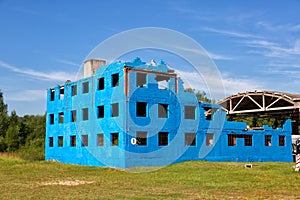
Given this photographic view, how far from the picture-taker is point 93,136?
3200cm

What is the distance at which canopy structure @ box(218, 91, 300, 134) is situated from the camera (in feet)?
115

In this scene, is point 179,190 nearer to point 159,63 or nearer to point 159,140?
point 159,140

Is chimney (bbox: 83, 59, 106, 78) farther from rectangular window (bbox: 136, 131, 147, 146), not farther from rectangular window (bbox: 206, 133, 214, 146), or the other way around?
rectangular window (bbox: 206, 133, 214, 146)

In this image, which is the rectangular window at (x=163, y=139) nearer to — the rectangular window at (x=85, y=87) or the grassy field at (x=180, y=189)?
the rectangular window at (x=85, y=87)

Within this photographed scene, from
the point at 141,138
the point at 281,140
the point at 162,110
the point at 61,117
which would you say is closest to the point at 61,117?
the point at 61,117

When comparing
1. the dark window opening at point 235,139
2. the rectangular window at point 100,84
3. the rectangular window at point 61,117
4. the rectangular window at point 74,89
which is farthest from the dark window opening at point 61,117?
the dark window opening at point 235,139

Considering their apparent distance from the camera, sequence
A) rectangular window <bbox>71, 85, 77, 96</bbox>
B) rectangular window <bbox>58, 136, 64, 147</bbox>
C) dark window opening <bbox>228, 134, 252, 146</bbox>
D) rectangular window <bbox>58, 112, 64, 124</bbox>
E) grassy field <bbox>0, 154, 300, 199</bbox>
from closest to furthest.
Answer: grassy field <bbox>0, 154, 300, 199</bbox>
dark window opening <bbox>228, 134, 252, 146</bbox>
rectangular window <bbox>71, 85, 77, 96</bbox>
rectangular window <bbox>58, 136, 64, 147</bbox>
rectangular window <bbox>58, 112, 64, 124</bbox>

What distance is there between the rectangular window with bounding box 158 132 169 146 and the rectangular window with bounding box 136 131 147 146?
47.2 inches

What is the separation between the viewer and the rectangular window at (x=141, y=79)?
98.7ft

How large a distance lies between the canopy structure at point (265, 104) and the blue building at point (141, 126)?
2.33m

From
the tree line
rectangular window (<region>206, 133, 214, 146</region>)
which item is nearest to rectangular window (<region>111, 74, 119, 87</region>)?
rectangular window (<region>206, 133, 214, 146</region>)

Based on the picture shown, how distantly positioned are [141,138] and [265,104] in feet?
53.6

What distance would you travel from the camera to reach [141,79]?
3055 centimetres

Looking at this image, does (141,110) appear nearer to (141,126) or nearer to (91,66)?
(141,126)
